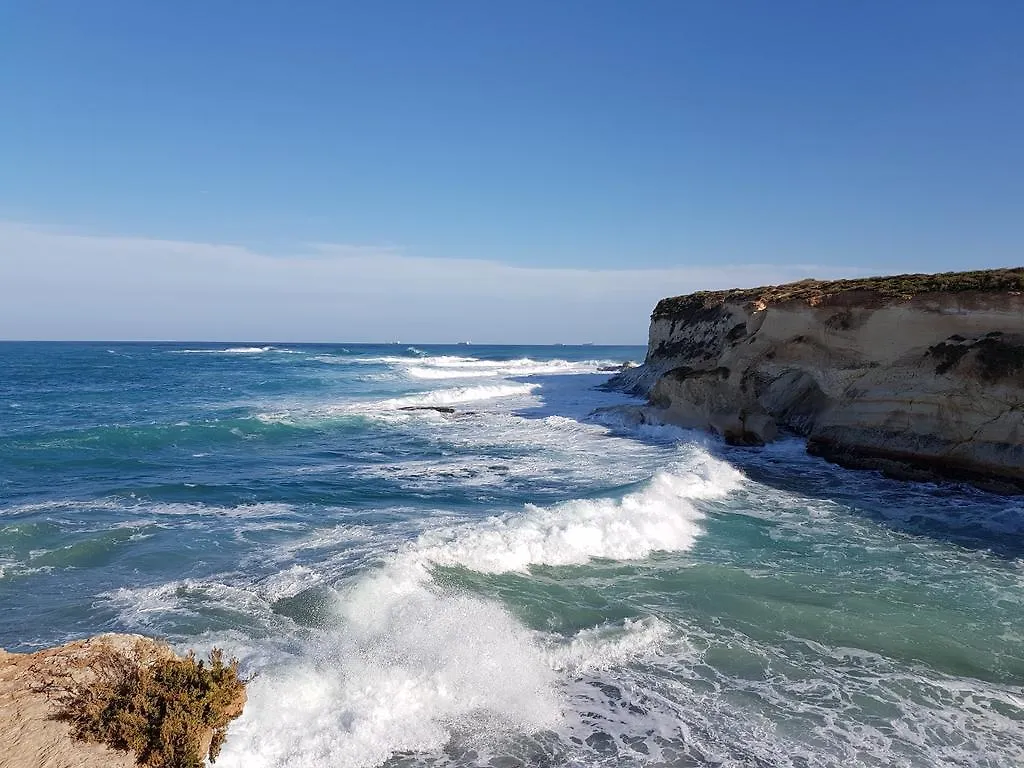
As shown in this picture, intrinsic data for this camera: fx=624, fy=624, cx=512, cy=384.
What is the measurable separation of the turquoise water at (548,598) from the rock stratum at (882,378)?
4.81ft

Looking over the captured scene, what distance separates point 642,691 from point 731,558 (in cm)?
454

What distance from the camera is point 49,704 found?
415 cm

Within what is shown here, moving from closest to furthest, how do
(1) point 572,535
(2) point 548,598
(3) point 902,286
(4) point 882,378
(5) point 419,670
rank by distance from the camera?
(5) point 419,670 < (2) point 548,598 < (1) point 572,535 < (4) point 882,378 < (3) point 902,286

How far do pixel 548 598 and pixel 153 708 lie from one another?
5.60m

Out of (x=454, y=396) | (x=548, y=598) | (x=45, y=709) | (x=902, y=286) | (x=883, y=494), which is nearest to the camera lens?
(x=45, y=709)

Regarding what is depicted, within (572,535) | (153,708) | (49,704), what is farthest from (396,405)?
(153,708)

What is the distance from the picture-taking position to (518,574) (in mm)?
9750

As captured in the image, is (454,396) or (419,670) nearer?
(419,670)

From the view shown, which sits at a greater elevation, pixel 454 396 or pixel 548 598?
pixel 454 396

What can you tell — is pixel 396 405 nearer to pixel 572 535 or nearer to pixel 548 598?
pixel 572 535

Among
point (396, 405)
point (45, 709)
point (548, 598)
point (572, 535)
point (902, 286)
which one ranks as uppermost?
point (902, 286)

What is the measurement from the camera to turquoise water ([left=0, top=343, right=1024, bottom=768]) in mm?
5855

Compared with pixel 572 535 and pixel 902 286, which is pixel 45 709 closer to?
pixel 572 535

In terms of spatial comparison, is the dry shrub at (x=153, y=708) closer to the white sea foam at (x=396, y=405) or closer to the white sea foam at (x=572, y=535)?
the white sea foam at (x=572, y=535)
